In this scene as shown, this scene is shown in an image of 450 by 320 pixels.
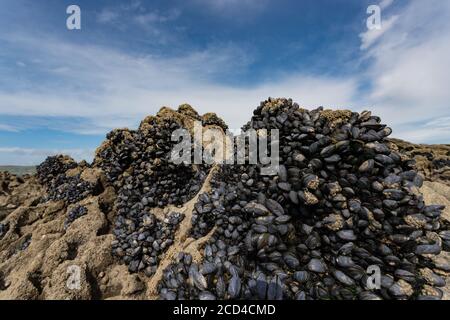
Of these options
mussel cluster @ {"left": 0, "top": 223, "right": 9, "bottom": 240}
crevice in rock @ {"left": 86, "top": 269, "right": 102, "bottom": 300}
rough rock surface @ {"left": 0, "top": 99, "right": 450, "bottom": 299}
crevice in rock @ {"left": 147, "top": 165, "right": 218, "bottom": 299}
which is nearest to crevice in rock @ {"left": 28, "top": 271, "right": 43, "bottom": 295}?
rough rock surface @ {"left": 0, "top": 99, "right": 450, "bottom": 299}

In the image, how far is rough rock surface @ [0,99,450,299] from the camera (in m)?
3.42

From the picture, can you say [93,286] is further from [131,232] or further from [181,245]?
[181,245]

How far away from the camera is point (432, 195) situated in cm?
529

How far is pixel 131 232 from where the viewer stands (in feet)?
17.3

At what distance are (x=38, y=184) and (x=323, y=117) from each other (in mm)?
11215

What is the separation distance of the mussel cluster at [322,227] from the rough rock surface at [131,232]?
4 centimetres

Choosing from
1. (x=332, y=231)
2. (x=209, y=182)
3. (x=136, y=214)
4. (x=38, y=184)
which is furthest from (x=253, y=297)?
(x=38, y=184)

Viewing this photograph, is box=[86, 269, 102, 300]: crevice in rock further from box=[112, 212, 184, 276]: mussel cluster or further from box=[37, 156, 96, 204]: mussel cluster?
Result: box=[37, 156, 96, 204]: mussel cluster

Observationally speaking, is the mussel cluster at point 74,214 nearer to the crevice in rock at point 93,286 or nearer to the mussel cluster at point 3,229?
the mussel cluster at point 3,229

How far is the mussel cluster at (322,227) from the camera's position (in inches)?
122

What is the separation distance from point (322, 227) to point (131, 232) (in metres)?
4.08

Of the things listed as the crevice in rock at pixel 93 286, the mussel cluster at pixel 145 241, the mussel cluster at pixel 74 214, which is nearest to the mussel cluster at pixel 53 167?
the mussel cluster at pixel 74 214

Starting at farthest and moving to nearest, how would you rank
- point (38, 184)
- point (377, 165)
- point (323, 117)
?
1. point (38, 184)
2. point (323, 117)
3. point (377, 165)
